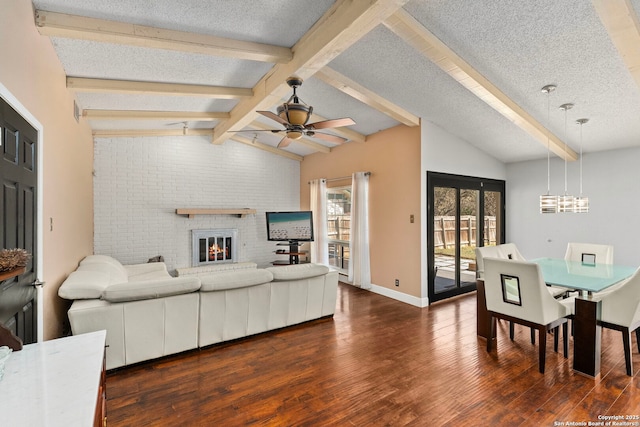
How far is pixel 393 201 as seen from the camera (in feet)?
16.5

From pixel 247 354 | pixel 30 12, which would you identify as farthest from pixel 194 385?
pixel 30 12

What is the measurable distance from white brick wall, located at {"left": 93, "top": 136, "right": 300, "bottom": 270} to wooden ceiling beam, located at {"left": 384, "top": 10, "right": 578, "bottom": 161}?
4.62 metres

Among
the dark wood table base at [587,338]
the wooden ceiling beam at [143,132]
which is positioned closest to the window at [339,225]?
the wooden ceiling beam at [143,132]

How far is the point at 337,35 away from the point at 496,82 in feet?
6.25

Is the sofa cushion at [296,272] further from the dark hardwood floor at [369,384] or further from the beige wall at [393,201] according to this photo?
the beige wall at [393,201]

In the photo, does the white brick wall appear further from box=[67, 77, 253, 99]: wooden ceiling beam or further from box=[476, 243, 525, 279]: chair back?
box=[476, 243, 525, 279]: chair back

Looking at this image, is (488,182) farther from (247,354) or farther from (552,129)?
(247,354)

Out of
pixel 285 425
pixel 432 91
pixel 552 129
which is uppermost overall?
pixel 432 91

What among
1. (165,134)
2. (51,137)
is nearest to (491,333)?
(51,137)

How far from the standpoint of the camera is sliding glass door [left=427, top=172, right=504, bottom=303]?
15.6ft

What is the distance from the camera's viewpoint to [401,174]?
16.0ft

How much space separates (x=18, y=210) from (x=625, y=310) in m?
4.43

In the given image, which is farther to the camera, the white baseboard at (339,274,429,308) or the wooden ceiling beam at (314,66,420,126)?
the white baseboard at (339,274,429,308)

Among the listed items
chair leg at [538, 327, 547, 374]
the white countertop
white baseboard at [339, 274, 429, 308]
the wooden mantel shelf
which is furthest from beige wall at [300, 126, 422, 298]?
the white countertop
